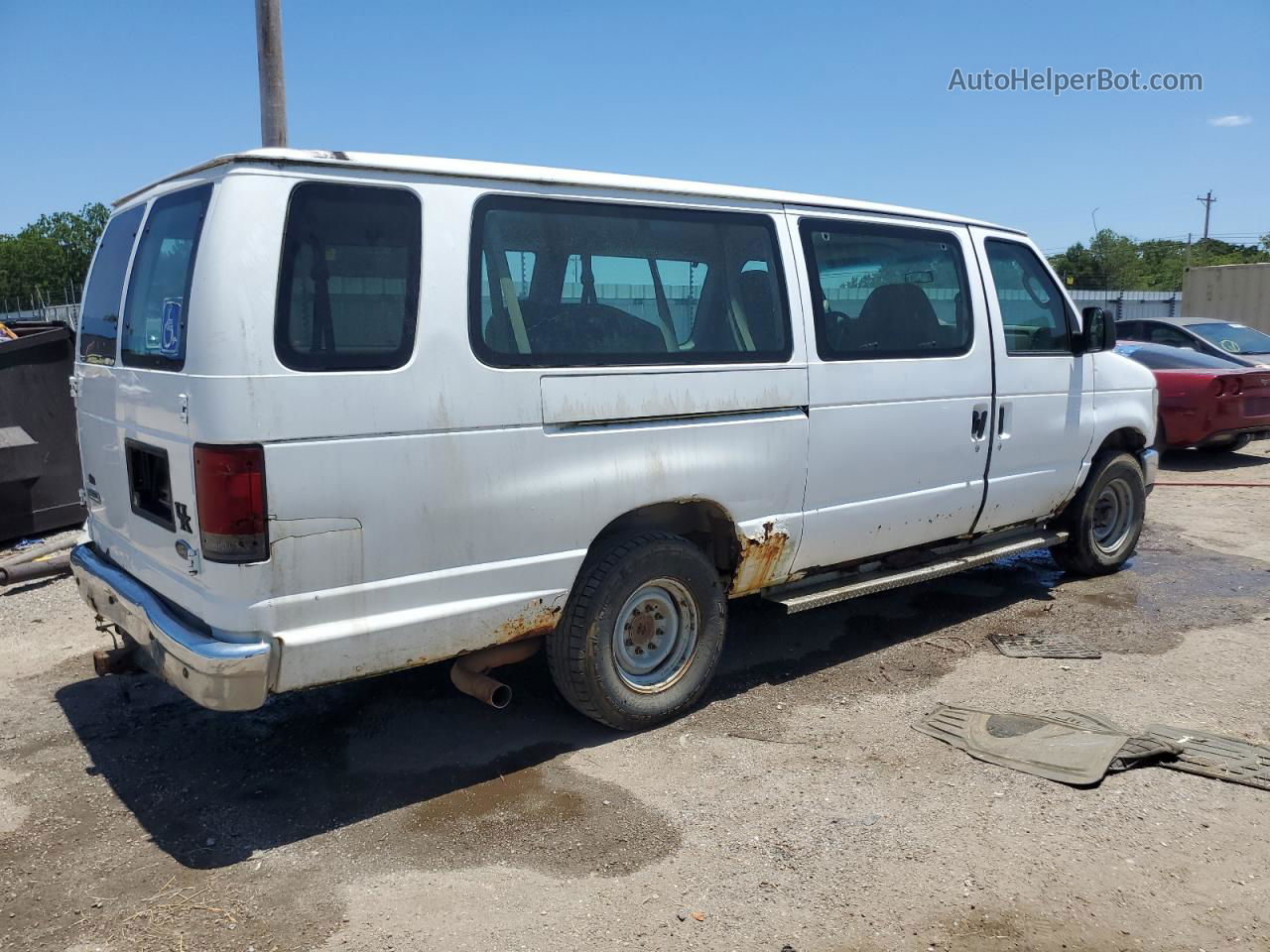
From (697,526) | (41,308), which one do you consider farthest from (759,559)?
(41,308)

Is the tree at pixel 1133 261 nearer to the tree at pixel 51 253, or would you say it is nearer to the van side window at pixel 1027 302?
the van side window at pixel 1027 302

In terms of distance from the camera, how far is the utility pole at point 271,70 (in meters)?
8.34

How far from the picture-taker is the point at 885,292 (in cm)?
502

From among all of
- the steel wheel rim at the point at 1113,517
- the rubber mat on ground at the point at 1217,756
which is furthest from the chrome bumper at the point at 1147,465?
the rubber mat on ground at the point at 1217,756

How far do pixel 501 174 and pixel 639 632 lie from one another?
199cm

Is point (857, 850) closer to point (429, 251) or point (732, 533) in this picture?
point (732, 533)

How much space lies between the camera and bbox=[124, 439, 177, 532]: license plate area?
3463 millimetres

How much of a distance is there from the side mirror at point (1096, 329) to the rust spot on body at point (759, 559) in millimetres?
2731

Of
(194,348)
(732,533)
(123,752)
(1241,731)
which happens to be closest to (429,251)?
(194,348)

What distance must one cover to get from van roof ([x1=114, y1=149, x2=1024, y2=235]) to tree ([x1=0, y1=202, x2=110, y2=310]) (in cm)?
6101

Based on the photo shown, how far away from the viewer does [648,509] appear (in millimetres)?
4270

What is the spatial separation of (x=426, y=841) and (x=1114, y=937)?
220cm

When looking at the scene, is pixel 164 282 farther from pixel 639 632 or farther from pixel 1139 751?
pixel 1139 751

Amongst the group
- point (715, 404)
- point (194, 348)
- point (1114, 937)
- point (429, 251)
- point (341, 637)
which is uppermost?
point (429, 251)
